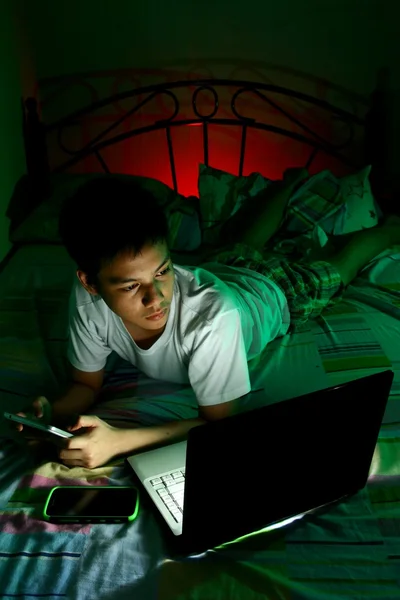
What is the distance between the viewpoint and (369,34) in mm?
2582

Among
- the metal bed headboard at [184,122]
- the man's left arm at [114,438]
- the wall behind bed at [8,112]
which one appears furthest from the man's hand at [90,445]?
the metal bed headboard at [184,122]

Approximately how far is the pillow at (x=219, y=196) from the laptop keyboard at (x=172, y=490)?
1.41m

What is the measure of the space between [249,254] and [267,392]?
644mm

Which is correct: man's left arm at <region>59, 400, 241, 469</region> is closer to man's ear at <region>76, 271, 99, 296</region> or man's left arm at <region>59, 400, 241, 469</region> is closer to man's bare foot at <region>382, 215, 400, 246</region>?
man's ear at <region>76, 271, 99, 296</region>

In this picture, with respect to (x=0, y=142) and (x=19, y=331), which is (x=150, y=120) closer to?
(x=0, y=142)

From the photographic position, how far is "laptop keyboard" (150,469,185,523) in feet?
3.45

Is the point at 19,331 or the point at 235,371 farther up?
→ the point at 235,371

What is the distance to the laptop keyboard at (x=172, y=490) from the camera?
1053 millimetres

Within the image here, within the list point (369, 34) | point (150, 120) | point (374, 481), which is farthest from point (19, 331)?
point (369, 34)

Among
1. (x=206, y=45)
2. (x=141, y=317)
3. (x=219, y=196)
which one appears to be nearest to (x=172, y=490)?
(x=141, y=317)

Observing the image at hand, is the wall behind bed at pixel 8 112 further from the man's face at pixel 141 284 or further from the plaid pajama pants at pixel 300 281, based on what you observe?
the man's face at pixel 141 284

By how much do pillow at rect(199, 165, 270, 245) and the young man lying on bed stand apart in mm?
816

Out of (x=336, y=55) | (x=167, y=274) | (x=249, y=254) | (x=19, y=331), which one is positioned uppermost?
(x=336, y=55)

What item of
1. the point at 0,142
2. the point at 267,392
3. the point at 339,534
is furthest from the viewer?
the point at 0,142
